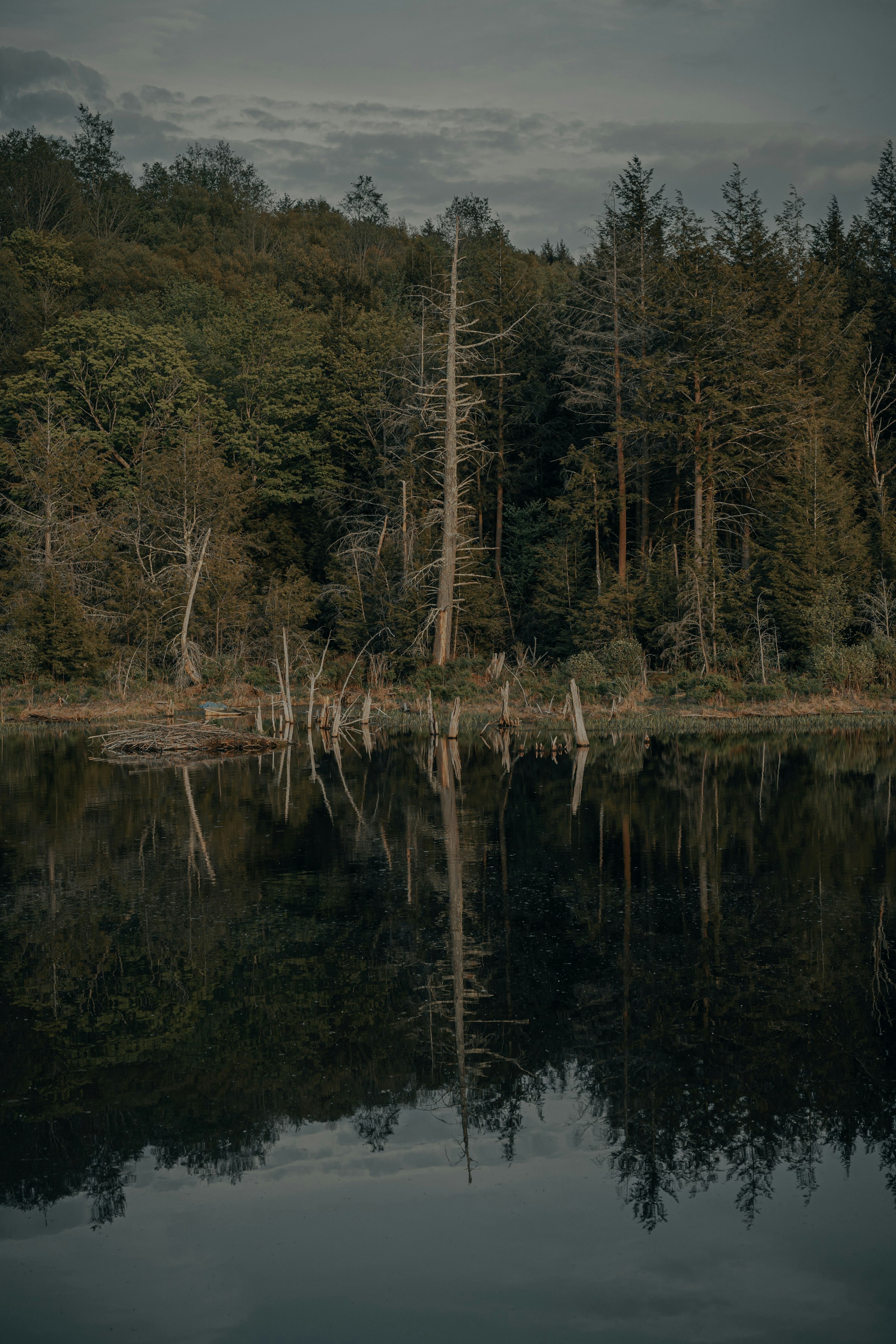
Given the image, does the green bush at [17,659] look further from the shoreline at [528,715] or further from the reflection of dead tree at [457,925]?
the reflection of dead tree at [457,925]

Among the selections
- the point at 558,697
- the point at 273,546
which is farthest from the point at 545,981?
the point at 273,546

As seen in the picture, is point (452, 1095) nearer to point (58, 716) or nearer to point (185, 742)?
point (185, 742)

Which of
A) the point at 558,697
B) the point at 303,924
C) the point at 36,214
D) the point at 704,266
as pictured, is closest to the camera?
the point at 303,924

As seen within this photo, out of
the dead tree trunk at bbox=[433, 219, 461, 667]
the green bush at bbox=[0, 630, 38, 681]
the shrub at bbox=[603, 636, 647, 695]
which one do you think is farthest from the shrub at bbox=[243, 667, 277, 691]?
the shrub at bbox=[603, 636, 647, 695]

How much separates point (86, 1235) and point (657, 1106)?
3611 mm

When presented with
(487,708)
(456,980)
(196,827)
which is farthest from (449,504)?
(456,980)

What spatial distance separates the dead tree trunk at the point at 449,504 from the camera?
133 feet

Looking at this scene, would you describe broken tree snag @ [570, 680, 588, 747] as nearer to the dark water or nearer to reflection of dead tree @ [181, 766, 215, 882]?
reflection of dead tree @ [181, 766, 215, 882]

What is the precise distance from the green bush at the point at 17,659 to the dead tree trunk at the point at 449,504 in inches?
567

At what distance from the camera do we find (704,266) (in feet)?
131

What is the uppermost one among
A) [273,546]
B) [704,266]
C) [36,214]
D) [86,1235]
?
[36,214]

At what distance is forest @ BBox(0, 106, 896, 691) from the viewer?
3884 centimetres

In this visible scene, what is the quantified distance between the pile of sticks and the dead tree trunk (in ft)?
42.3

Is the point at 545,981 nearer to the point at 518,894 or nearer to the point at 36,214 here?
the point at 518,894
